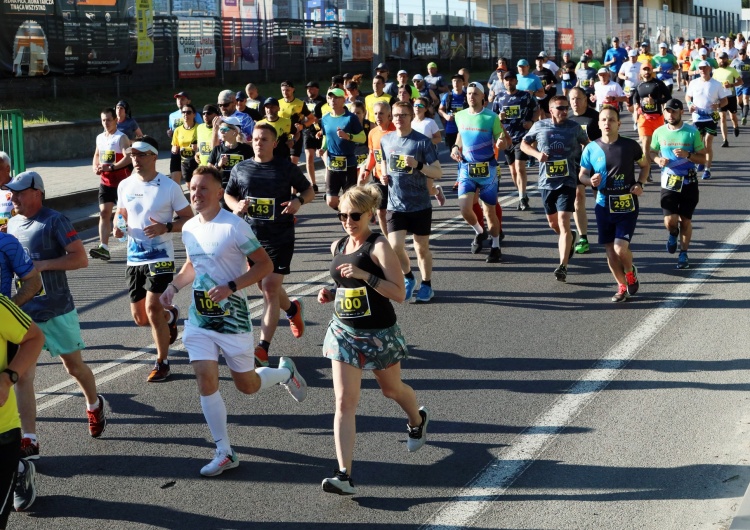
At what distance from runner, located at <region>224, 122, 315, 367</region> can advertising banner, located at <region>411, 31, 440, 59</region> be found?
31.3m

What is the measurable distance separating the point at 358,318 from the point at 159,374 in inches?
103

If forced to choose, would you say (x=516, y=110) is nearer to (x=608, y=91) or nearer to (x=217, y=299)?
(x=608, y=91)

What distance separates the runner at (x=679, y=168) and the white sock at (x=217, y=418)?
21.4 ft

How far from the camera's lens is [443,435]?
22.6ft

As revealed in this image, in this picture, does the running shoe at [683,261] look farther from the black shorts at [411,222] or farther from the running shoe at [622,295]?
the black shorts at [411,222]

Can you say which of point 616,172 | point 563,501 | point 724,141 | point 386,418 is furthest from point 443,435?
point 724,141

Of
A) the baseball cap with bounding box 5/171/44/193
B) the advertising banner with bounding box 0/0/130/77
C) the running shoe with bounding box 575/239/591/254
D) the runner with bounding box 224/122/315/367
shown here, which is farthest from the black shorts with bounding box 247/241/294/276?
the advertising banner with bounding box 0/0/130/77

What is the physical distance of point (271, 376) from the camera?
23.0 ft

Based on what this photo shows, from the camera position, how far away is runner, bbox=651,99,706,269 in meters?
11.4

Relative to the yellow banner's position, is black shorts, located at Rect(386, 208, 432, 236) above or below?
below

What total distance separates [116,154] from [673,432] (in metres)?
8.41

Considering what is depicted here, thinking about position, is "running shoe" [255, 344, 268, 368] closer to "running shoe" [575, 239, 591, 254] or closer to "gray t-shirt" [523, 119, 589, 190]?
"gray t-shirt" [523, 119, 589, 190]

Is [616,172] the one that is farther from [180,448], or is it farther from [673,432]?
[180,448]

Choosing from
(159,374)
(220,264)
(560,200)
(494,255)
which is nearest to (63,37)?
(494,255)
